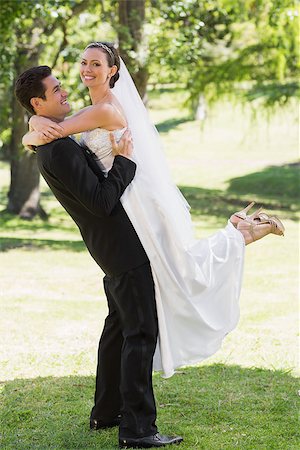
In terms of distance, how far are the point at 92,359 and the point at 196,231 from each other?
30.9 feet

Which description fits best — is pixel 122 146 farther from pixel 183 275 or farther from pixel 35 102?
pixel 183 275

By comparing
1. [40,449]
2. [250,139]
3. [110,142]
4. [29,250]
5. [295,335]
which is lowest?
[250,139]

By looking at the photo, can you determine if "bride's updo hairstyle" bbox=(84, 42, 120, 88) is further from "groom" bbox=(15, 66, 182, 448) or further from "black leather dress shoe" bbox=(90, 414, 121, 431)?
"black leather dress shoe" bbox=(90, 414, 121, 431)

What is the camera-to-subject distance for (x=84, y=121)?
4328mm

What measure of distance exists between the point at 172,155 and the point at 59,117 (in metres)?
26.2

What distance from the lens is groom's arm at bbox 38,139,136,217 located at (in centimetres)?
418

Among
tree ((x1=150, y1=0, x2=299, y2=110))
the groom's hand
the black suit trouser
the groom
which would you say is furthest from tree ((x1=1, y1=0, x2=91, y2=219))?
the black suit trouser

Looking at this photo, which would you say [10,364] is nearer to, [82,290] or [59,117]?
[59,117]

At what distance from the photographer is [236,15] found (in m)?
17.8

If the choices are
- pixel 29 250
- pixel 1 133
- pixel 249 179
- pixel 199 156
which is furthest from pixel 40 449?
pixel 199 156

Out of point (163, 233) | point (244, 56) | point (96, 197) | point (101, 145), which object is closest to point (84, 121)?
point (101, 145)

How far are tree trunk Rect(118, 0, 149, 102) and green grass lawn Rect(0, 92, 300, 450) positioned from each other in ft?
9.40

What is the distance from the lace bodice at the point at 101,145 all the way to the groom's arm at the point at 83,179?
13 cm

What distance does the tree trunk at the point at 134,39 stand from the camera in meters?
13.4
